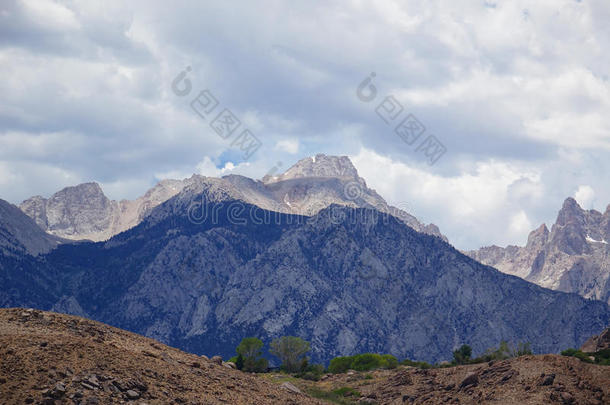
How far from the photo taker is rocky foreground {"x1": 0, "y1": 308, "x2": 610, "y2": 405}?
3756cm

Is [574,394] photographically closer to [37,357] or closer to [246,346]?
[37,357]

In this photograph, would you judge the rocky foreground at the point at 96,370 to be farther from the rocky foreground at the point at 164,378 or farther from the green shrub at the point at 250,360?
the green shrub at the point at 250,360

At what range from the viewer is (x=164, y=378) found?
144ft

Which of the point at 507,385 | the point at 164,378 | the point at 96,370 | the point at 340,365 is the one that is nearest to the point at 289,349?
the point at 340,365

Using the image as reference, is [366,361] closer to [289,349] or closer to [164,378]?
[289,349]

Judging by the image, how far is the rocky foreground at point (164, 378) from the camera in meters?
37.6

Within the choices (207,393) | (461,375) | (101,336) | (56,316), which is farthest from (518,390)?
(56,316)

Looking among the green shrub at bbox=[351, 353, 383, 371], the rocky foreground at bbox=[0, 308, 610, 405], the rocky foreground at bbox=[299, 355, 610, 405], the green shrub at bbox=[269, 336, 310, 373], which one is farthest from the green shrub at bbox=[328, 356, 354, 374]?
the rocky foreground at bbox=[0, 308, 610, 405]

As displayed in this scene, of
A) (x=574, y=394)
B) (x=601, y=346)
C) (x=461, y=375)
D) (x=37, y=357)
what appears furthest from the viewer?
(x=601, y=346)

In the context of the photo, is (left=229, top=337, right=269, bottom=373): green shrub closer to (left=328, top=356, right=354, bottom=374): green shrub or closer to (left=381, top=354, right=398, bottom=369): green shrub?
(left=328, top=356, right=354, bottom=374): green shrub

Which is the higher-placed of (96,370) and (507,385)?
(96,370)

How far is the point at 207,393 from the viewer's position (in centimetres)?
4494

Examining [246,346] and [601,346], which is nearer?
[601,346]

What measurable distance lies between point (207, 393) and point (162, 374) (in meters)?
3.55
